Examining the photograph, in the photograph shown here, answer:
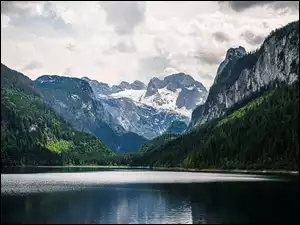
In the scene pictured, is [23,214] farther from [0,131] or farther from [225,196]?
[0,131]

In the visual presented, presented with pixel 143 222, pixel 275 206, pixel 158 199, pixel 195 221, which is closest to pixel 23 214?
pixel 143 222

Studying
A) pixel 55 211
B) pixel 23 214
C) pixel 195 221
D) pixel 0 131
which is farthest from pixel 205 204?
pixel 0 131

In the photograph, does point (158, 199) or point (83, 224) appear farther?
point (158, 199)

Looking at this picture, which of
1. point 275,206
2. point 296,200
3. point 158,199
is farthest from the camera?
point 158,199

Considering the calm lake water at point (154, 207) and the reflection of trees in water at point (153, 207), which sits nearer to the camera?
the calm lake water at point (154, 207)

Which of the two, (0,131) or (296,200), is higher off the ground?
(0,131)

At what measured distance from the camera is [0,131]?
142 meters

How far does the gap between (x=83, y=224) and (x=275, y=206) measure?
1605 inches

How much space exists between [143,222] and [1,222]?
2271 cm

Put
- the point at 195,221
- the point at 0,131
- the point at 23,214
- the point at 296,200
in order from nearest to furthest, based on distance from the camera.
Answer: the point at 195,221 < the point at 23,214 < the point at 296,200 < the point at 0,131

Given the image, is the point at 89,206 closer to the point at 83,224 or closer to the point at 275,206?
the point at 83,224

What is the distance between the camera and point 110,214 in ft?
284

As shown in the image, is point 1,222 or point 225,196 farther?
point 225,196

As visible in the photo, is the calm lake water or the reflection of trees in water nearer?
the calm lake water
